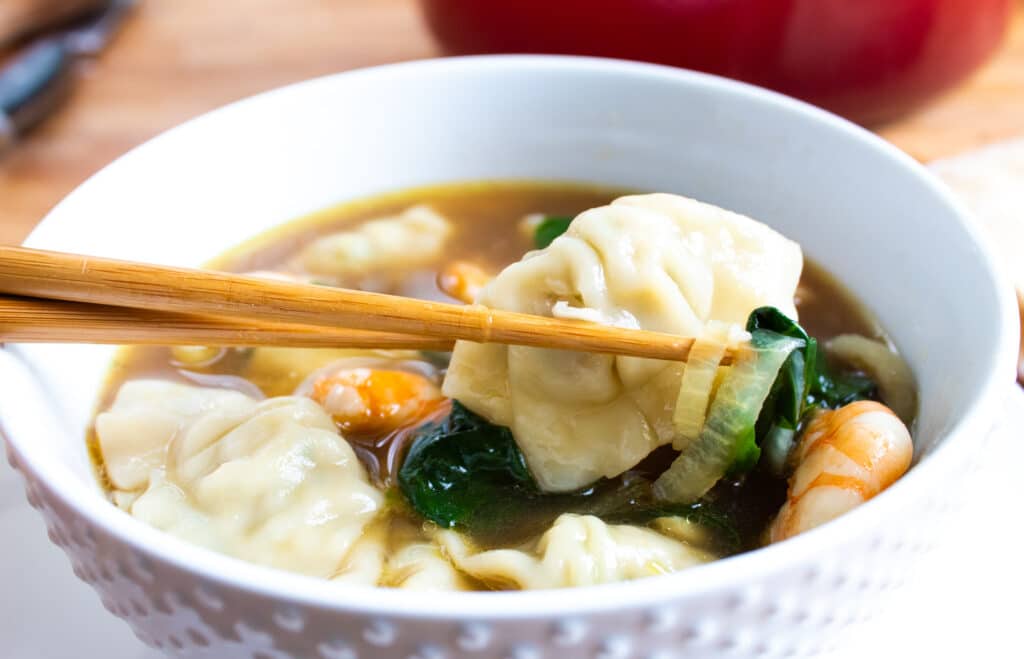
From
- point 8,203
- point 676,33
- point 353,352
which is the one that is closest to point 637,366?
point 353,352

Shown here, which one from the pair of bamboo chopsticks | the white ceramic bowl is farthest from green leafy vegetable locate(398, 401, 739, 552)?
the white ceramic bowl

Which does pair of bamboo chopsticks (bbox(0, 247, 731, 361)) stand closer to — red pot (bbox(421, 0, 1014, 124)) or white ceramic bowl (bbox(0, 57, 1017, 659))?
white ceramic bowl (bbox(0, 57, 1017, 659))

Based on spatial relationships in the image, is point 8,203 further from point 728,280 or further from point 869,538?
point 869,538

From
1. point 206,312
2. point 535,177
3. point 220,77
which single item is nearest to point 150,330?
point 206,312

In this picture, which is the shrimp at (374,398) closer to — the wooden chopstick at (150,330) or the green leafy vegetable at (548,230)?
the wooden chopstick at (150,330)

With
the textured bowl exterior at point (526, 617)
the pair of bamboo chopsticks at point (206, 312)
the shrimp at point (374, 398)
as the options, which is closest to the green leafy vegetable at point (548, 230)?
the shrimp at point (374, 398)

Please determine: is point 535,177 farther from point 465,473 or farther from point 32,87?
point 32,87
